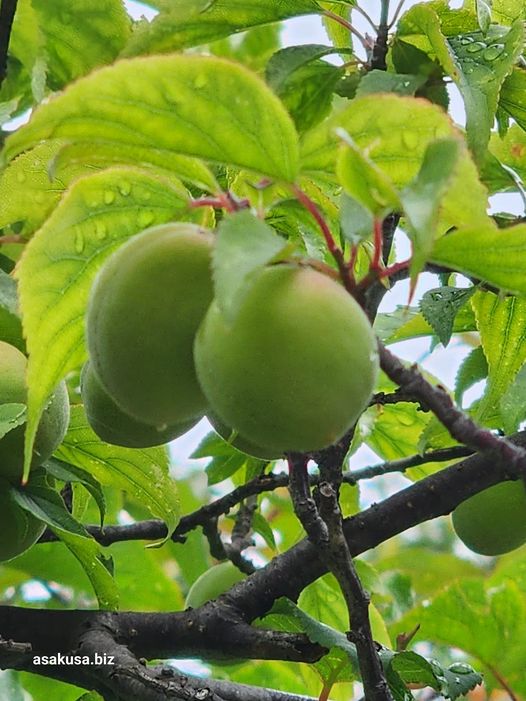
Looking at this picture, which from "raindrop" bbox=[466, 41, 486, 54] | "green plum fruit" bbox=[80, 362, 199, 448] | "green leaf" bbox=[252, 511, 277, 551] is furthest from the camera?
"green leaf" bbox=[252, 511, 277, 551]

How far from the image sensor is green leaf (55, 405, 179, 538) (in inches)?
51.9

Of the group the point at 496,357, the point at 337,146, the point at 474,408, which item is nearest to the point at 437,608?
the point at 474,408

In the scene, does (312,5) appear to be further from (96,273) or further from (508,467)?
(508,467)

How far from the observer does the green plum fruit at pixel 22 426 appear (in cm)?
116

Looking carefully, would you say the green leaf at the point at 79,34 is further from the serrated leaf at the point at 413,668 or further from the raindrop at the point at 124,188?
the serrated leaf at the point at 413,668

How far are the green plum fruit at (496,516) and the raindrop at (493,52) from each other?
0.60 m

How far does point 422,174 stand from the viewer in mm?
668

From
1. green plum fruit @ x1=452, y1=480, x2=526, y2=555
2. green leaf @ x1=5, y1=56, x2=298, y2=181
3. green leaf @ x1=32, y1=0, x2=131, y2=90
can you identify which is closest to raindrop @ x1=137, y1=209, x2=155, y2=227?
green leaf @ x1=5, y1=56, x2=298, y2=181

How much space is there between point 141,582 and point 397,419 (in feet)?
1.80

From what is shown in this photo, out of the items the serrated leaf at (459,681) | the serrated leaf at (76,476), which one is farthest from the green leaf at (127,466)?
the serrated leaf at (459,681)

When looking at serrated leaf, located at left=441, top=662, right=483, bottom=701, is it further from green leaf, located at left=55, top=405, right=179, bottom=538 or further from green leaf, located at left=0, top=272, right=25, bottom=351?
green leaf, located at left=0, top=272, right=25, bottom=351

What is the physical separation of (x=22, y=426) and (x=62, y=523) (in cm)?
13

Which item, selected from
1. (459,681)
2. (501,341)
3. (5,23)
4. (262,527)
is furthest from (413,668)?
(5,23)

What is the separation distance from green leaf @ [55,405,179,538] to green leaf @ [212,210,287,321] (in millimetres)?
670
